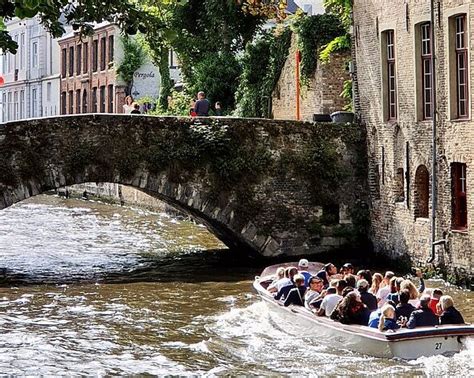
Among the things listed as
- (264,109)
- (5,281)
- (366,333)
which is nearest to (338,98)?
(264,109)

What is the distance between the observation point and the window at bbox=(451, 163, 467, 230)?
17328mm

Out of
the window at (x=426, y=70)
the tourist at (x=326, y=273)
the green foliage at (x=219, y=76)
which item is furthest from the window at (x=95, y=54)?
the tourist at (x=326, y=273)

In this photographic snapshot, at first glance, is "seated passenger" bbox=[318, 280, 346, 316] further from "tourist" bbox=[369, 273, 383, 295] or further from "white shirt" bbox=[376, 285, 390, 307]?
"tourist" bbox=[369, 273, 383, 295]

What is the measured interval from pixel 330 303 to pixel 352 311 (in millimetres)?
551

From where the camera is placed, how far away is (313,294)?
45.3 ft

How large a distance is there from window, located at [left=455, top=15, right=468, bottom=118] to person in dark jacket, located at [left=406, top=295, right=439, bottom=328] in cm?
595

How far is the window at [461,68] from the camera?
17.0m

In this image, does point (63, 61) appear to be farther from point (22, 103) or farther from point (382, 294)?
point (382, 294)

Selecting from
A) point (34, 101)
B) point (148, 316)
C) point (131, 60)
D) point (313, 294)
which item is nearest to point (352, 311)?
point (313, 294)

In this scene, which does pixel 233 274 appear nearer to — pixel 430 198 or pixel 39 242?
pixel 430 198

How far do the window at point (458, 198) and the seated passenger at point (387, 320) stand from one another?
225 inches

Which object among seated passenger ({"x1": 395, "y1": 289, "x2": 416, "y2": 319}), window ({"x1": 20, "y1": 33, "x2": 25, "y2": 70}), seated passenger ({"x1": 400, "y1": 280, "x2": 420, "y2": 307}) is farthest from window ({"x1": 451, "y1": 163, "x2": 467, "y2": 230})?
window ({"x1": 20, "y1": 33, "x2": 25, "y2": 70})

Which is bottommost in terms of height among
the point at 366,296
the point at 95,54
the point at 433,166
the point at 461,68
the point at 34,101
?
the point at 366,296

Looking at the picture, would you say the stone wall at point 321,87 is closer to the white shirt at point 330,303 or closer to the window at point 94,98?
the white shirt at point 330,303
